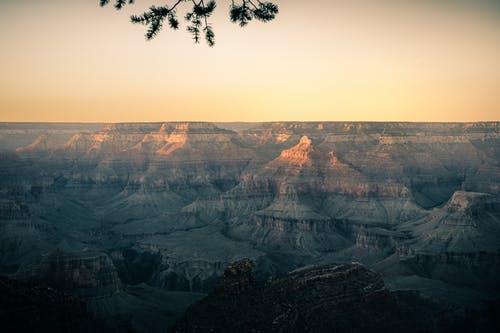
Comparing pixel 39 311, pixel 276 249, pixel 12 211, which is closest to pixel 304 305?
pixel 39 311

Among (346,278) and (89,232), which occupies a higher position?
(346,278)

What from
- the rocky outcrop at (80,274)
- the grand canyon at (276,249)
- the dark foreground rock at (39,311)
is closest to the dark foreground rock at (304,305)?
the grand canyon at (276,249)

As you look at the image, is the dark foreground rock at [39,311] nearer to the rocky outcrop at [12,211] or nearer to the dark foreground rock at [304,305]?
the dark foreground rock at [304,305]

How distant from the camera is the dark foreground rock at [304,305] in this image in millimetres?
50750

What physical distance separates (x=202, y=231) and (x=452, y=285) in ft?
223

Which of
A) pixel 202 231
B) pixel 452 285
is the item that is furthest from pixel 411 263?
pixel 202 231

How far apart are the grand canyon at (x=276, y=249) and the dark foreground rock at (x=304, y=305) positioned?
0.12 m

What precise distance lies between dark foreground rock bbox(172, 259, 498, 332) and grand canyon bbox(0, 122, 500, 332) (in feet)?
0.38

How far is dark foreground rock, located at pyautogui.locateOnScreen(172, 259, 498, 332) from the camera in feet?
167

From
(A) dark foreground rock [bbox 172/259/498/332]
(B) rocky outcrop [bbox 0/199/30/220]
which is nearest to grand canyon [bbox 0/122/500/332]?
(A) dark foreground rock [bbox 172/259/498/332]

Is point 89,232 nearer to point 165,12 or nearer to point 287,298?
point 287,298

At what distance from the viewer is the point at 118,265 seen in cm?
12625

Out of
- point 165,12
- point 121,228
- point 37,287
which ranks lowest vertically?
point 121,228

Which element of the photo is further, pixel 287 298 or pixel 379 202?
pixel 379 202
